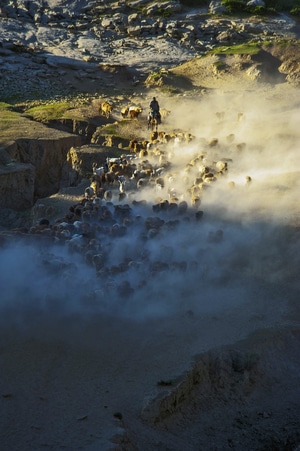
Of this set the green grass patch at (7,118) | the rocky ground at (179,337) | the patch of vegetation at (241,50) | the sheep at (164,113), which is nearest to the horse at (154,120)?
the sheep at (164,113)

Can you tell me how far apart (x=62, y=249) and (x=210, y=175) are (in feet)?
15.5

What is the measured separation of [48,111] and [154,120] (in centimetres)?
500

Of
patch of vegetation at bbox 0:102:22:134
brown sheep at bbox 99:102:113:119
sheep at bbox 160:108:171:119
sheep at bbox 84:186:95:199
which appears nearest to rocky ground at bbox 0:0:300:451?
sheep at bbox 84:186:95:199

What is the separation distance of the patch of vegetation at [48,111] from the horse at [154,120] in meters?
3.65

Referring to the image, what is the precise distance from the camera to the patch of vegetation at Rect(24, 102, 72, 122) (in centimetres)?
2198

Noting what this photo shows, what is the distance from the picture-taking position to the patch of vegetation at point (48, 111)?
22.0m

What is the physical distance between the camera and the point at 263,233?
11.6m

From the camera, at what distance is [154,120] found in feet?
67.0

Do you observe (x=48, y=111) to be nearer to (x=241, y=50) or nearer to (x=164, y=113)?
(x=164, y=113)

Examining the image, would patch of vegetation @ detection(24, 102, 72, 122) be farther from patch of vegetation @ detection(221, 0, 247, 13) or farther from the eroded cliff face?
patch of vegetation @ detection(221, 0, 247, 13)

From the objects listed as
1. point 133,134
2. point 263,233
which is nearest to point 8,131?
point 133,134

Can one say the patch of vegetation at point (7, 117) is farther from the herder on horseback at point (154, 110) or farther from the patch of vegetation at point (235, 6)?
the patch of vegetation at point (235, 6)

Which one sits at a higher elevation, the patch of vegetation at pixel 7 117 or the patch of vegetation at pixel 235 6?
the patch of vegetation at pixel 235 6

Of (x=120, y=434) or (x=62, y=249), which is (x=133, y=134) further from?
(x=120, y=434)
